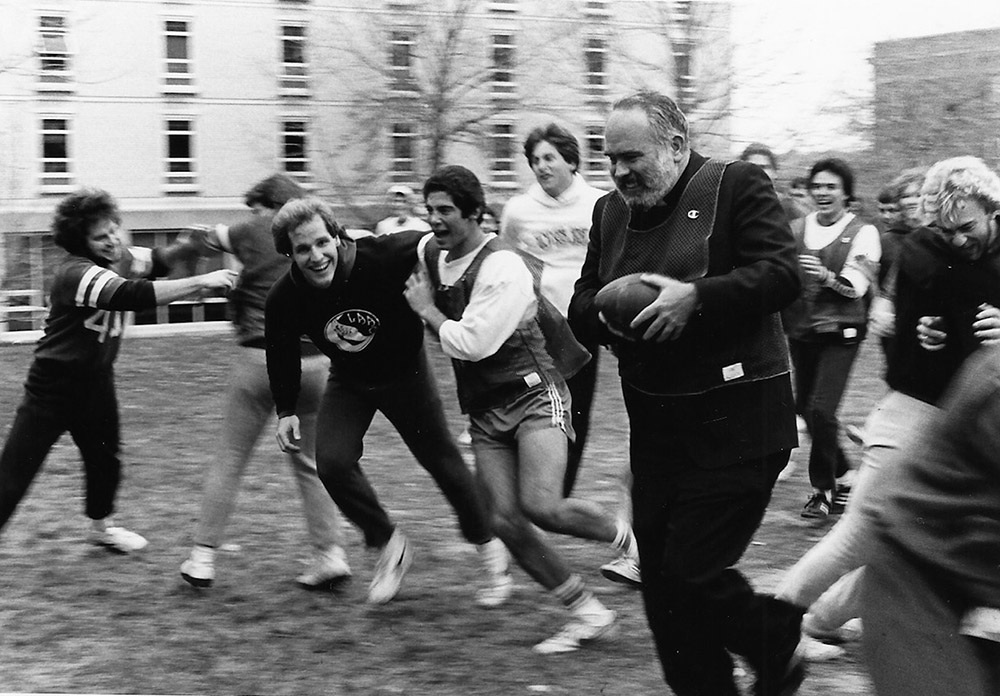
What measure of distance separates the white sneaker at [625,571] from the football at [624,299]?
90.1 inches

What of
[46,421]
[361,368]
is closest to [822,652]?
[361,368]

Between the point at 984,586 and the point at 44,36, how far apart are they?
35643 mm

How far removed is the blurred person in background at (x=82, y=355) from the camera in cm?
626

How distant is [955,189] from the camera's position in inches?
175

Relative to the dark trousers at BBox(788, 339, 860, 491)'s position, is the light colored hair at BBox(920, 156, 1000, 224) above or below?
above

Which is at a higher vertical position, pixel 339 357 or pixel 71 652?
pixel 339 357

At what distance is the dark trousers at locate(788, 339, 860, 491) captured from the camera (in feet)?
23.7

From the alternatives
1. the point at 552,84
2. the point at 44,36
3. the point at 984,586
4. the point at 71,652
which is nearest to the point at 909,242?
the point at 984,586

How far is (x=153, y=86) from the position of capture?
133 ft

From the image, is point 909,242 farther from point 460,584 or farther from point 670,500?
point 460,584

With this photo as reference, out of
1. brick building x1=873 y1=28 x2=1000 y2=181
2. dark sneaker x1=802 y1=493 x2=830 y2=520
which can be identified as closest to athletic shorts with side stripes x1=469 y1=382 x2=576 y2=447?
dark sneaker x1=802 y1=493 x2=830 y2=520

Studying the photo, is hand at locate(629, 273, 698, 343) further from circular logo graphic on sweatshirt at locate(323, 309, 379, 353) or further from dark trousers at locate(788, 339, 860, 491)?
dark trousers at locate(788, 339, 860, 491)

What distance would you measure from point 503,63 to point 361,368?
2557 cm

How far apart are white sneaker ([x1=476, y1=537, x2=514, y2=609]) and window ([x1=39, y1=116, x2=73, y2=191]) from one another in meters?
35.5
